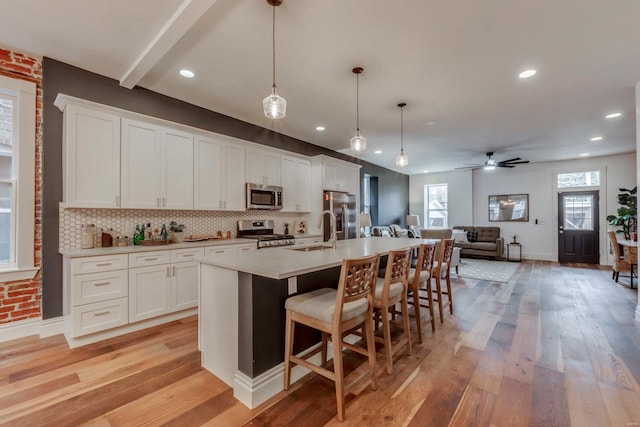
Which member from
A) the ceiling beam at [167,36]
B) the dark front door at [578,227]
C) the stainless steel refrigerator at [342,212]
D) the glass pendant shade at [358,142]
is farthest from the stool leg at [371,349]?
the dark front door at [578,227]

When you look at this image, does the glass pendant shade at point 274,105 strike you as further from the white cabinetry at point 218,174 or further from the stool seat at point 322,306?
the white cabinetry at point 218,174

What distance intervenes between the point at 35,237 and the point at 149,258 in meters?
1.07

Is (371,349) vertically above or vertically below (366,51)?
below

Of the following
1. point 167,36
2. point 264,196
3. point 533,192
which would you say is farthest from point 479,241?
point 167,36

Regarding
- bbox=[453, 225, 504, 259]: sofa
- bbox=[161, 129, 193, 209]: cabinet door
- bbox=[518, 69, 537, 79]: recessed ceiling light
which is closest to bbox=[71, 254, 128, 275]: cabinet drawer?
bbox=[161, 129, 193, 209]: cabinet door

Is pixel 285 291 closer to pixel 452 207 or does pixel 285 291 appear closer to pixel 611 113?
pixel 611 113

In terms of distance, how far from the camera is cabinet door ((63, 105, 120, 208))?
282cm

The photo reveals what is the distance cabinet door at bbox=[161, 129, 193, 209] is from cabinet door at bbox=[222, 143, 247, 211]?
508 millimetres

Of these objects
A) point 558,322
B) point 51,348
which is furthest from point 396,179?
point 51,348

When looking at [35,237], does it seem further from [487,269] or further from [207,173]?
[487,269]

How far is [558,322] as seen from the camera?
327 cm

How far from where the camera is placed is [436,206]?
9750 mm

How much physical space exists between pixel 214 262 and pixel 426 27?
8.38 feet

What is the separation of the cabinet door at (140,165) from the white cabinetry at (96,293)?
701mm
